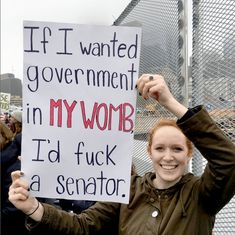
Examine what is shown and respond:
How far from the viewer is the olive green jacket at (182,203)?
6.18ft

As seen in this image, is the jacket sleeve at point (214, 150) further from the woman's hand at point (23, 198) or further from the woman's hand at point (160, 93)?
the woman's hand at point (23, 198)

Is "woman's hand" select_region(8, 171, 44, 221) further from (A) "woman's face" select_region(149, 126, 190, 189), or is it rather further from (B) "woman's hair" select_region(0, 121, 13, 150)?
(B) "woman's hair" select_region(0, 121, 13, 150)

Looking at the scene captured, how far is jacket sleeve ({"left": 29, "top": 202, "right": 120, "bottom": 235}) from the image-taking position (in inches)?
84.9

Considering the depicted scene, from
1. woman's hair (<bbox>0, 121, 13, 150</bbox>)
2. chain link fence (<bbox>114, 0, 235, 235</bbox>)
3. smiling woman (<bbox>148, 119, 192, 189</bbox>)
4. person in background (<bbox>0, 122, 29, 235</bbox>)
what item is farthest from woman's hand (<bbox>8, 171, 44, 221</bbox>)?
woman's hair (<bbox>0, 121, 13, 150</bbox>)

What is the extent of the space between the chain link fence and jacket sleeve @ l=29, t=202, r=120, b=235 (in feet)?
2.16

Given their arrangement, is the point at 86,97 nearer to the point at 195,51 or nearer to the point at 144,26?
the point at 195,51

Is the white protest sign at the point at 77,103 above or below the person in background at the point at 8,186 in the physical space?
above

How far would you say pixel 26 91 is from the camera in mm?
2143

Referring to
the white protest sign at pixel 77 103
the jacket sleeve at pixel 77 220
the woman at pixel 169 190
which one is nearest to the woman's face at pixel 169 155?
the woman at pixel 169 190

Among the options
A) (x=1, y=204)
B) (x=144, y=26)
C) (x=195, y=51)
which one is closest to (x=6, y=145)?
(x=1, y=204)

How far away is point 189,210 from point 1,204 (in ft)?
8.73

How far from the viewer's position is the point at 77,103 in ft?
7.13

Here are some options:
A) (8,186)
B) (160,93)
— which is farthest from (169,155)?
(8,186)

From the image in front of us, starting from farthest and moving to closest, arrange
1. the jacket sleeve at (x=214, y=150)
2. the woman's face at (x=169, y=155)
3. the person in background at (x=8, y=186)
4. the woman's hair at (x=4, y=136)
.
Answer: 1. the woman's hair at (x=4, y=136)
2. the person in background at (x=8, y=186)
3. the woman's face at (x=169, y=155)
4. the jacket sleeve at (x=214, y=150)
